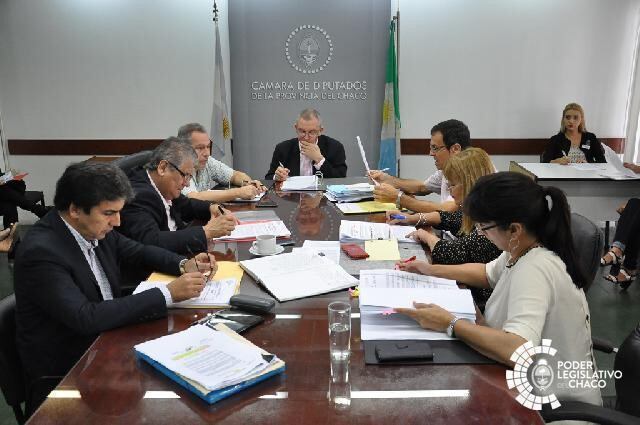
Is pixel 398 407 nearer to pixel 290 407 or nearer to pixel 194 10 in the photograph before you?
pixel 290 407

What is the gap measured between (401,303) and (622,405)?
2.21 ft

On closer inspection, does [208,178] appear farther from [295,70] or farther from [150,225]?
[295,70]

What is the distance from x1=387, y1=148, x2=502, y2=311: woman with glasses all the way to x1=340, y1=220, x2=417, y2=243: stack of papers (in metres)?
0.08

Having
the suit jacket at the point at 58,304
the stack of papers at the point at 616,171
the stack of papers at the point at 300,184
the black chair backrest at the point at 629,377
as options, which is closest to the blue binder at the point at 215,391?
the suit jacket at the point at 58,304

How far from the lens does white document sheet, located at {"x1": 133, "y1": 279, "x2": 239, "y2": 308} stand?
1.72m

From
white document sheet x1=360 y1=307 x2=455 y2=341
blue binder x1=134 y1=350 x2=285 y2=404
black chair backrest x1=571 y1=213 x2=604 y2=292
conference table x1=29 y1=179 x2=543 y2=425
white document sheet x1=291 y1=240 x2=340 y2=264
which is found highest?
black chair backrest x1=571 y1=213 x2=604 y2=292

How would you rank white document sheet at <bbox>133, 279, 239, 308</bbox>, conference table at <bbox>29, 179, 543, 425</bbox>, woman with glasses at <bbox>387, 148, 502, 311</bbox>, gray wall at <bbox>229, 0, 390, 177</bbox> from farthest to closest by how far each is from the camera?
gray wall at <bbox>229, 0, 390, 177</bbox>
woman with glasses at <bbox>387, 148, 502, 311</bbox>
white document sheet at <bbox>133, 279, 239, 308</bbox>
conference table at <bbox>29, 179, 543, 425</bbox>

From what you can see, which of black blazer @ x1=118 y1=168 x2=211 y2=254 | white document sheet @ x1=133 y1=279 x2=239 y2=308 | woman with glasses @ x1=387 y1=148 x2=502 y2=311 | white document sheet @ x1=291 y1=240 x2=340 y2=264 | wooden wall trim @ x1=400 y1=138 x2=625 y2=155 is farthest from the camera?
wooden wall trim @ x1=400 y1=138 x2=625 y2=155

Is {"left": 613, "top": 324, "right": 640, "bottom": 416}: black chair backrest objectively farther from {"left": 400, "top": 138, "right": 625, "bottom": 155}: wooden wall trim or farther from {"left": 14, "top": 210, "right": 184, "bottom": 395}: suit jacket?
{"left": 400, "top": 138, "right": 625, "bottom": 155}: wooden wall trim

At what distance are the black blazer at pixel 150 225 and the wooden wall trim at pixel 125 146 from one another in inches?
133

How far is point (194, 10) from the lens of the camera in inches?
→ 212

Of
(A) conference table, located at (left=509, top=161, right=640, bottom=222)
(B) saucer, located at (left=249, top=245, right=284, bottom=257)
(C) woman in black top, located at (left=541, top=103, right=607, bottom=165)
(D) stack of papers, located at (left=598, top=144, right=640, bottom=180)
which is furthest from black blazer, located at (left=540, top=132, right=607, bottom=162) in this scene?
(B) saucer, located at (left=249, top=245, right=284, bottom=257)

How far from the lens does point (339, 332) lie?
4.65 feet

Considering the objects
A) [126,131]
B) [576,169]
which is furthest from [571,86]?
[126,131]
